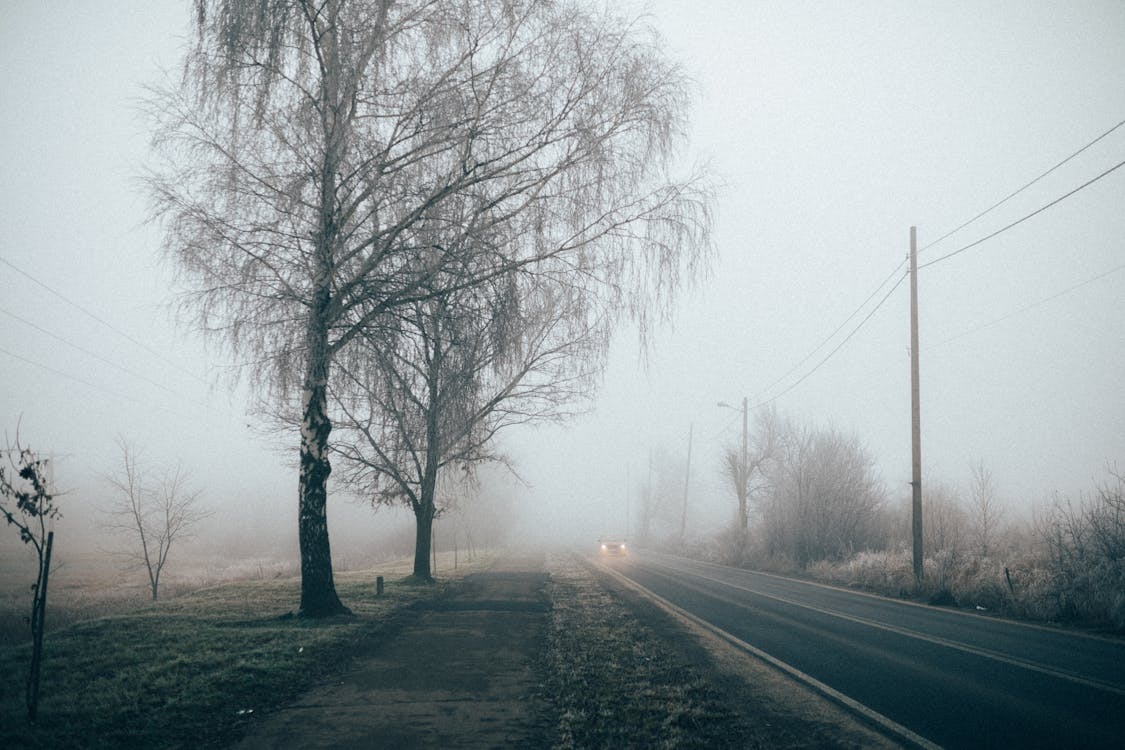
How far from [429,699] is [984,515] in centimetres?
2075

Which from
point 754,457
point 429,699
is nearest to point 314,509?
point 429,699

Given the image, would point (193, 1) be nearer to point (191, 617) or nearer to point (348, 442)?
point (191, 617)

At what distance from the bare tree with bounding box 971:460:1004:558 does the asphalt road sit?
7426 millimetres

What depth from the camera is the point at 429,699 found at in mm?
5469

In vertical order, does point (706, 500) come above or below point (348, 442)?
below

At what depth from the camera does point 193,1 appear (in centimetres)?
761

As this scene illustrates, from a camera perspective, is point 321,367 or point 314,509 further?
point 314,509

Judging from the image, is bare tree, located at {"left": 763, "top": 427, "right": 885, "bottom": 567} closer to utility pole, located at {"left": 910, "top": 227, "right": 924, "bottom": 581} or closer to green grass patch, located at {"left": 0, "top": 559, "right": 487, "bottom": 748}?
utility pole, located at {"left": 910, "top": 227, "right": 924, "bottom": 581}

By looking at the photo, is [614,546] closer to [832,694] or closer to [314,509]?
[314,509]

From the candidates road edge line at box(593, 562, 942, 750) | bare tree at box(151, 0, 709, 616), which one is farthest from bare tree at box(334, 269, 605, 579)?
road edge line at box(593, 562, 942, 750)

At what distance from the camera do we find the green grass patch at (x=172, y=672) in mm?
4512

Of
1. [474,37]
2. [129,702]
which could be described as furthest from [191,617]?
[474,37]

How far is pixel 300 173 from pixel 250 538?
185ft

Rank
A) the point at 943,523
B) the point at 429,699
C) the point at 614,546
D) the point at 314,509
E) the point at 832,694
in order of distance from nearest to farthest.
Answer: the point at 429,699 → the point at 832,694 → the point at 314,509 → the point at 943,523 → the point at 614,546
